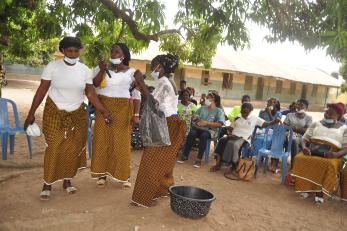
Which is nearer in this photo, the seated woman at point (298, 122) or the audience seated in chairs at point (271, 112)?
the seated woman at point (298, 122)

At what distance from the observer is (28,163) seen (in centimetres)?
540

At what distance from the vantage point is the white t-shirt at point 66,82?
12.7 feet

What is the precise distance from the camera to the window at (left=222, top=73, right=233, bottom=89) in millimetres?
25719

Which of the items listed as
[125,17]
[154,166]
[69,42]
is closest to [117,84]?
[69,42]

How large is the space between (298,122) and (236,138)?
1.58 meters

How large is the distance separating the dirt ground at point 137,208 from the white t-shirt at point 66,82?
1118 millimetres

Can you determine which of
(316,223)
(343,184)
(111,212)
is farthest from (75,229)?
(343,184)

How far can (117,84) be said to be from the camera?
14.0 ft

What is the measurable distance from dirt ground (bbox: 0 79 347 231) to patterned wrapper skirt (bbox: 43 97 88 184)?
13.1 inches

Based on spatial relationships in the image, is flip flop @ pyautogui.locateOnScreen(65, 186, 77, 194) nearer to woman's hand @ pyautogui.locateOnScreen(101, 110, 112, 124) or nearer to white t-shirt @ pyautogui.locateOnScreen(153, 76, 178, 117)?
woman's hand @ pyautogui.locateOnScreen(101, 110, 112, 124)

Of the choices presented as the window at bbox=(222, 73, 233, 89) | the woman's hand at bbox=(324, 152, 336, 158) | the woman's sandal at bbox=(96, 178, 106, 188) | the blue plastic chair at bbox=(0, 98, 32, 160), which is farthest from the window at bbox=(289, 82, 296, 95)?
the woman's sandal at bbox=(96, 178, 106, 188)

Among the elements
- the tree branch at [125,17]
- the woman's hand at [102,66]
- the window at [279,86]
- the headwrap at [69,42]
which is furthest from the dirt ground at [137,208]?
the window at [279,86]

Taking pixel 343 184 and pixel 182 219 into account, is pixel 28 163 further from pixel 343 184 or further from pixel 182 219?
pixel 343 184

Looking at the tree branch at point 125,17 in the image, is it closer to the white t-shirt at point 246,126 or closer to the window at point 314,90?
the white t-shirt at point 246,126
